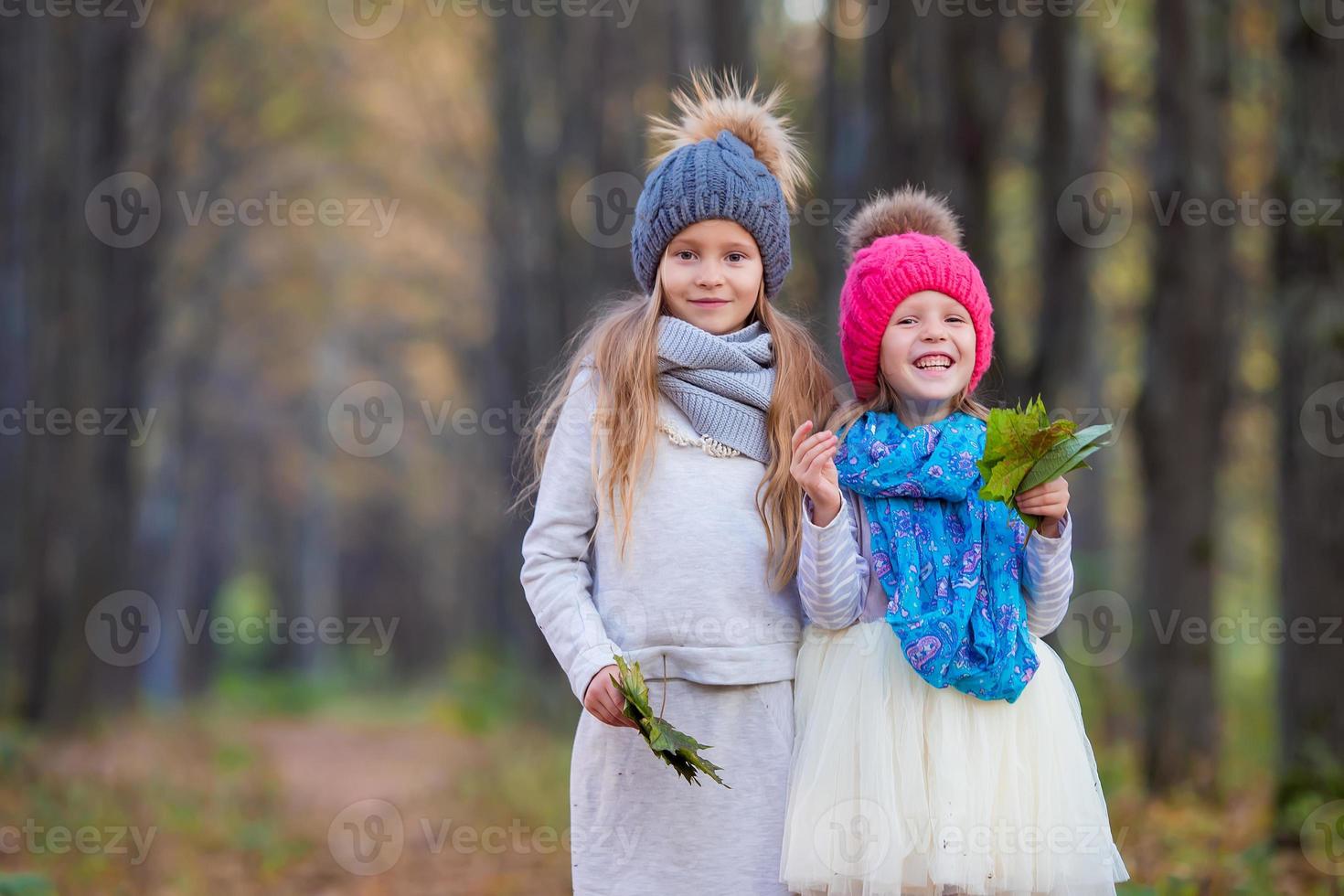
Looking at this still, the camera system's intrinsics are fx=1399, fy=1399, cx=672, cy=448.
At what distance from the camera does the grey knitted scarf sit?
3580 millimetres

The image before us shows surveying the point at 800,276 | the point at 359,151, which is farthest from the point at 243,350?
the point at 800,276

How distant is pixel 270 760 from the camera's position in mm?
13648

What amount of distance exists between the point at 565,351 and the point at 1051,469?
1619 mm

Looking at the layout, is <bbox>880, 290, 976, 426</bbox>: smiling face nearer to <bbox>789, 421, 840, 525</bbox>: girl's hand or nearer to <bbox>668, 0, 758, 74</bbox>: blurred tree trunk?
<bbox>789, 421, 840, 525</bbox>: girl's hand

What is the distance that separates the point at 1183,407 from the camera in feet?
28.4

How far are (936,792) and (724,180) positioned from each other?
1601 mm

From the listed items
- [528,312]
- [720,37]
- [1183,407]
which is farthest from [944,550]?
[528,312]

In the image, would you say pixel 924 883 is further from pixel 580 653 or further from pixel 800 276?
pixel 800 276

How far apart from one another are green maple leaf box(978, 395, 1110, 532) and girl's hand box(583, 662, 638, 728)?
0.96 meters

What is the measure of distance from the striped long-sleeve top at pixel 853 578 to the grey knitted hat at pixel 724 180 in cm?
79

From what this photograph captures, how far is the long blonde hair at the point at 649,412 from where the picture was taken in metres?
3.59

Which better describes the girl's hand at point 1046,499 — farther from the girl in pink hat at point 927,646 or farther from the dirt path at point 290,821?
the dirt path at point 290,821

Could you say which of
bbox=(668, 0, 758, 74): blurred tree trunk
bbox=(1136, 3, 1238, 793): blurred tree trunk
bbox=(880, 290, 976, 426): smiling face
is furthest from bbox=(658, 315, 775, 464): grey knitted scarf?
bbox=(668, 0, 758, 74): blurred tree trunk

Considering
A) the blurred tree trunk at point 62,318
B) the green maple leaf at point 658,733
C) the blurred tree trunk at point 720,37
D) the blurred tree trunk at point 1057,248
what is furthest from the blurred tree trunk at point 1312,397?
the blurred tree trunk at point 62,318
